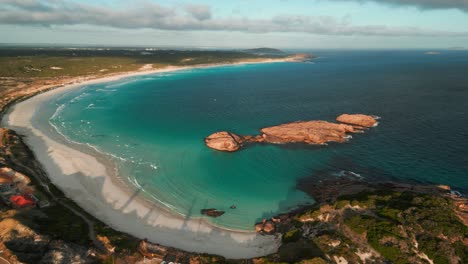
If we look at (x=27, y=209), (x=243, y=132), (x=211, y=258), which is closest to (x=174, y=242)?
(x=211, y=258)

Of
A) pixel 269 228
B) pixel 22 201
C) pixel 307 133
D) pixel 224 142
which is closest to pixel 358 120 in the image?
pixel 307 133

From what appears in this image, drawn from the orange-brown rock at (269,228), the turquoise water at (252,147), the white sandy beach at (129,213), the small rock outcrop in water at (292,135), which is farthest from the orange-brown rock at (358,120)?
the white sandy beach at (129,213)

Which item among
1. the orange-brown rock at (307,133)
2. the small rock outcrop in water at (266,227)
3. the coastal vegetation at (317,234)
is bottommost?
the small rock outcrop in water at (266,227)

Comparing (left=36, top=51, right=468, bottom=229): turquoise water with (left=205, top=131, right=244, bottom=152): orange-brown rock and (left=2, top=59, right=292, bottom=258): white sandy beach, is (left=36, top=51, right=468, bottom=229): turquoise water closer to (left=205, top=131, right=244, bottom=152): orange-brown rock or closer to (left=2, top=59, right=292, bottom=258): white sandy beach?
(left=205, top=131, right=244, bottom=152): orange-brown rock

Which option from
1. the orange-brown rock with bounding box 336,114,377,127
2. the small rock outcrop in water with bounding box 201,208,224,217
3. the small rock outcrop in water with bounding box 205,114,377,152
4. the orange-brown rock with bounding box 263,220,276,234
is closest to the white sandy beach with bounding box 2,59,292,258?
the orange-brown rock with bounding box 263,220,276,234

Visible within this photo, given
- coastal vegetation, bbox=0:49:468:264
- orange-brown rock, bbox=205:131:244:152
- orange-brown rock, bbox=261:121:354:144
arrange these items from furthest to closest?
orange-brown rock, bbox=261:121:354:144 → orange-brown rock, bbox=205:131:244:152 → coastal vegetation, bbox=0:49:468:264

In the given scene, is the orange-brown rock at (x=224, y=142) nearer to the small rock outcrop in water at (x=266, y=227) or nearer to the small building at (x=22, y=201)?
the small rock outcrop in water at (x=266, y=227)

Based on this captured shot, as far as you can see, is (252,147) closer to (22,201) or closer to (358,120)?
(358,120)

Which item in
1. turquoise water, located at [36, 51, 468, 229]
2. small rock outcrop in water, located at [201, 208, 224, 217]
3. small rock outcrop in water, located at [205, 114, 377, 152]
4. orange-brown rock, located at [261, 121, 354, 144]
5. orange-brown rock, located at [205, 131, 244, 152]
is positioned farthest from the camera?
orange-brown rock, located at [261, 121, 354, 144]
